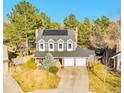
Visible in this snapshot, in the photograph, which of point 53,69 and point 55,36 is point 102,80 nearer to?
point 53,69

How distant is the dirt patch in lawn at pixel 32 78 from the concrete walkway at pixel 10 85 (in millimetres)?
57

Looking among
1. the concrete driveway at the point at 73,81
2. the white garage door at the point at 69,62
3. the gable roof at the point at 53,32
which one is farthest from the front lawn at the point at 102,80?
the gable roof at the point at 53,32

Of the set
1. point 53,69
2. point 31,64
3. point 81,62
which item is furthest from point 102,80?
point 31,64

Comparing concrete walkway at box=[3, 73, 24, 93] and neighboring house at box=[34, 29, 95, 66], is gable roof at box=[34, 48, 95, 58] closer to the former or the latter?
neighboring house at box=[34, 29, 95, 66]

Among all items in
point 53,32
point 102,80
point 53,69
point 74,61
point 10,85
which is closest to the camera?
point 10,85

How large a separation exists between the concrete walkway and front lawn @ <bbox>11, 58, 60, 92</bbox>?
0.19 ft

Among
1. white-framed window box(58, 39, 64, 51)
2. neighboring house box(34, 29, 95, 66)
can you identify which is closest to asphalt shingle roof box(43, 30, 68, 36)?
neighboring house box(34, 29, 95, 66)

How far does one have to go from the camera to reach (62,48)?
3990 millimetres

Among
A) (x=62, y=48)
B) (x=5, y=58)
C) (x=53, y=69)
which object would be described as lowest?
(x=53, y=69)

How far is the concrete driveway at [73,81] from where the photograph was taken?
3494 millimetres

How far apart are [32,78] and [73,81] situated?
0.53 metres

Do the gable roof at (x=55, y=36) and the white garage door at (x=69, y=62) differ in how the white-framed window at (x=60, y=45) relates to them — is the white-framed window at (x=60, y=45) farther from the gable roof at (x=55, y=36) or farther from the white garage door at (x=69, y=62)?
the white garage door at (x=69, y=62)

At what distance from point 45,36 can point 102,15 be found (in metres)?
1.10

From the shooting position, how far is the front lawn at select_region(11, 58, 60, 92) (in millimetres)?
3439
